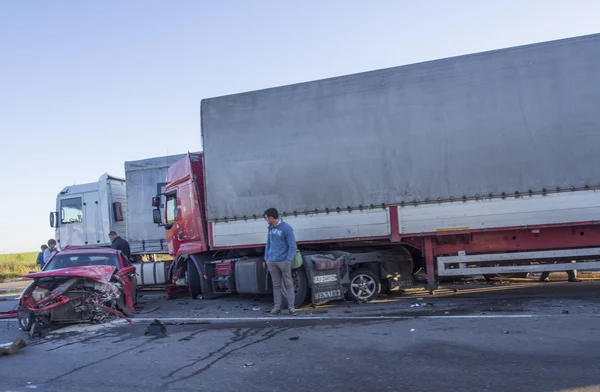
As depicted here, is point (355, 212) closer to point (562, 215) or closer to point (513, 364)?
point (562, 215)

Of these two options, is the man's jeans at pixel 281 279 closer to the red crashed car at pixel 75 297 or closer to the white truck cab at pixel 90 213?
the red crashed car at pixel 75 297

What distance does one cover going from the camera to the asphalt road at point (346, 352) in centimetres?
430

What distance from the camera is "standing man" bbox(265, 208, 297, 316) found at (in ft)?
26.7

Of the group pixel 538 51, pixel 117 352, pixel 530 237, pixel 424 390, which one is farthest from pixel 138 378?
pixel 538 51

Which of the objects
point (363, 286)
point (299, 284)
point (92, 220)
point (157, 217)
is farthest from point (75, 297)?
point (92, 220)

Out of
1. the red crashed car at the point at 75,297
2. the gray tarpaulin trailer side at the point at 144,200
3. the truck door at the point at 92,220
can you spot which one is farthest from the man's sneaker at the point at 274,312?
the truck door at the point at 92,220

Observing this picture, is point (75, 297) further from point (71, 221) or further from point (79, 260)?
point (71, 221)

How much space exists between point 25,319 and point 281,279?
4.11 meters

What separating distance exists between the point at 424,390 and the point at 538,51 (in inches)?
256

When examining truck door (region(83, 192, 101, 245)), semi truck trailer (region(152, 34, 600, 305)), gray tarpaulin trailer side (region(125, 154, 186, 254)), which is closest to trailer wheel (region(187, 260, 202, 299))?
semi truck trailer (region(152, 34, 600, 305))

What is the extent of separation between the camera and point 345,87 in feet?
29.4

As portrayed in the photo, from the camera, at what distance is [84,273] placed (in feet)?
26.0

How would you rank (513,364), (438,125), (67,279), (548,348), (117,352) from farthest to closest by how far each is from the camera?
(438,125) → (67,279) → (117,352) → (548,348) → (513,364)

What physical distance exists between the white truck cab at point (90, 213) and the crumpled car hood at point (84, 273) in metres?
7.71
